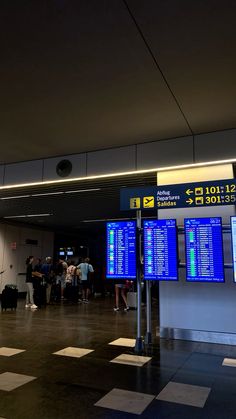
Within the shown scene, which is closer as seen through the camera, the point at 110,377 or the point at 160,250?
the point at 110,377

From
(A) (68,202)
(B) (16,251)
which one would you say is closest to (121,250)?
(A) (68,202)

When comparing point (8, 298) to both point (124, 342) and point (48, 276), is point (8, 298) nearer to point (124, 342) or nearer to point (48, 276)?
point (48, 276)

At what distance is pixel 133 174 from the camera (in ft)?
19.4

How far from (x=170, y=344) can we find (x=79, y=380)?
1971 millimetres

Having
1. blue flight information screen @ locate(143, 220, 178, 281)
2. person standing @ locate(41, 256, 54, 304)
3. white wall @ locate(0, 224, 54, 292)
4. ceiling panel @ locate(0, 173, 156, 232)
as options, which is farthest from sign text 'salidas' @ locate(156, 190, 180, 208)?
white wall @ locate(0, 224, 54, 292)

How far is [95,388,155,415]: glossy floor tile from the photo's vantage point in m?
2.67

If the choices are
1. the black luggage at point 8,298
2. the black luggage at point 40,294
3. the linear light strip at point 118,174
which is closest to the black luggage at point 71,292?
the black luggage at point 40,294

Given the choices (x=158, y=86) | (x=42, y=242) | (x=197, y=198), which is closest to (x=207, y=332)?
(x=197, y=198)

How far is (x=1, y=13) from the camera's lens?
2.78 m

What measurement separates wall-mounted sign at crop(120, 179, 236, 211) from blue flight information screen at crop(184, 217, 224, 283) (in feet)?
0.96

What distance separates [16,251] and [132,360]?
10473 millimetres

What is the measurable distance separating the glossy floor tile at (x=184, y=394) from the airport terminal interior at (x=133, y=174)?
0.06ft

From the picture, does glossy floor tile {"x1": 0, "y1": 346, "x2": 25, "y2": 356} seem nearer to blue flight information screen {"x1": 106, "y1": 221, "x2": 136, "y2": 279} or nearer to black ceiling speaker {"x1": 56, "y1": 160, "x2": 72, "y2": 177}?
blue flight information screen {"x1": 106, "y1": 221, "x2": 136, "y2": 279}

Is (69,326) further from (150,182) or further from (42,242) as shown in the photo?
(42,242)
